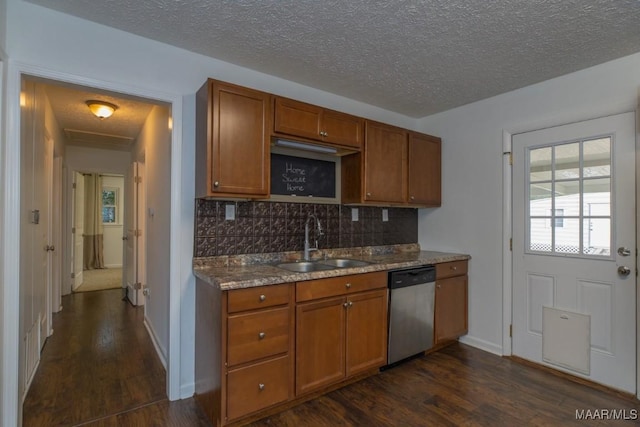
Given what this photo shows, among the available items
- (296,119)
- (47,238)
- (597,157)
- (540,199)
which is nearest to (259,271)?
(296,119)

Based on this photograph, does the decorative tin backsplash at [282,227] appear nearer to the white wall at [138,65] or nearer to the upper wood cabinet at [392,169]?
the white wall at [138,65]

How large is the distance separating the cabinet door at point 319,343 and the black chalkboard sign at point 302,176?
1056 millimetres

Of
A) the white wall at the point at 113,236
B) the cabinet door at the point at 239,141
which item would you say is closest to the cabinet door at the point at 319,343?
the cabinet door at the point at 239,141

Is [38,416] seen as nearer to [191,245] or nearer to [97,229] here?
[191,245]

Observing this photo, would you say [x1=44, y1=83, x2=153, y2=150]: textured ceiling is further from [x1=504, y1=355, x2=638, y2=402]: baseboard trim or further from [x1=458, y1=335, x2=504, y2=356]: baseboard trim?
[x1=504, y1=355, x2=638, y2=402]: baseboard trim

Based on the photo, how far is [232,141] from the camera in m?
2.22

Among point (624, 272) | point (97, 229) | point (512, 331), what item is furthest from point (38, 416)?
point (97, 229)

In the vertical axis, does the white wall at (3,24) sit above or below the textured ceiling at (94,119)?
below

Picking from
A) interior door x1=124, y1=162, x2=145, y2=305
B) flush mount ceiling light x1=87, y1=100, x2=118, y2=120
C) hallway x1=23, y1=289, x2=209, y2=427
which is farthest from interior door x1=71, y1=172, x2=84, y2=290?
flush mount ceiling light x1=87, y1=100, x2=118, y2=120

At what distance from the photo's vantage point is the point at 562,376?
267 centimetres

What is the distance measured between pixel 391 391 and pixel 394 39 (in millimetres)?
2522

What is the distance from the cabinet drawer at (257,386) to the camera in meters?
1.92

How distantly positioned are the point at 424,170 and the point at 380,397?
223cm

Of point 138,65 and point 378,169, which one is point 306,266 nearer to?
point 378,169
